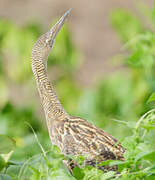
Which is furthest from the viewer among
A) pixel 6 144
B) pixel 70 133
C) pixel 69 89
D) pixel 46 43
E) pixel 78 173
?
pixel 69 89

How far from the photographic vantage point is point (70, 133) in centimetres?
333

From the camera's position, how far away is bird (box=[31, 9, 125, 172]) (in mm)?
3107

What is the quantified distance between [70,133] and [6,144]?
106 cm

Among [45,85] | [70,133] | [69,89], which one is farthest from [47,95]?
[69,89]

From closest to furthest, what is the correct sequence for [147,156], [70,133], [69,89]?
1. [147,156]
2. [70,133]
3. [69,89]

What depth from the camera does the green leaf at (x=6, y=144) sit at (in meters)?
2.30

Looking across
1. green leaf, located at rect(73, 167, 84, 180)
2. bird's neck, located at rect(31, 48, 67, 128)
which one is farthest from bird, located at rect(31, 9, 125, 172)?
green leaf, located at rect(73, 167, 84, 180)

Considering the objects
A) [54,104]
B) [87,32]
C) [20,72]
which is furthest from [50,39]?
[87,32]

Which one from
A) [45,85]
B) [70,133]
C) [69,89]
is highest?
[45,85]

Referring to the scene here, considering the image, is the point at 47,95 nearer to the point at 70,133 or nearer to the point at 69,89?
the point at 70,133

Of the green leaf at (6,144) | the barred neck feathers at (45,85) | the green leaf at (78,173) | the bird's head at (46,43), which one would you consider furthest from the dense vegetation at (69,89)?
the green leaf at (78,173)

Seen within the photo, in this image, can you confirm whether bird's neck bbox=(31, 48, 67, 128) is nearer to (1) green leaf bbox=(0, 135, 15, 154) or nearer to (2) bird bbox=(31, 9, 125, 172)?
(2) bird bbox=(31, 9, 125, 172)

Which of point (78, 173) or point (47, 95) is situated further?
point (47, 95)

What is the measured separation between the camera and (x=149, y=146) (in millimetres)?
1818
